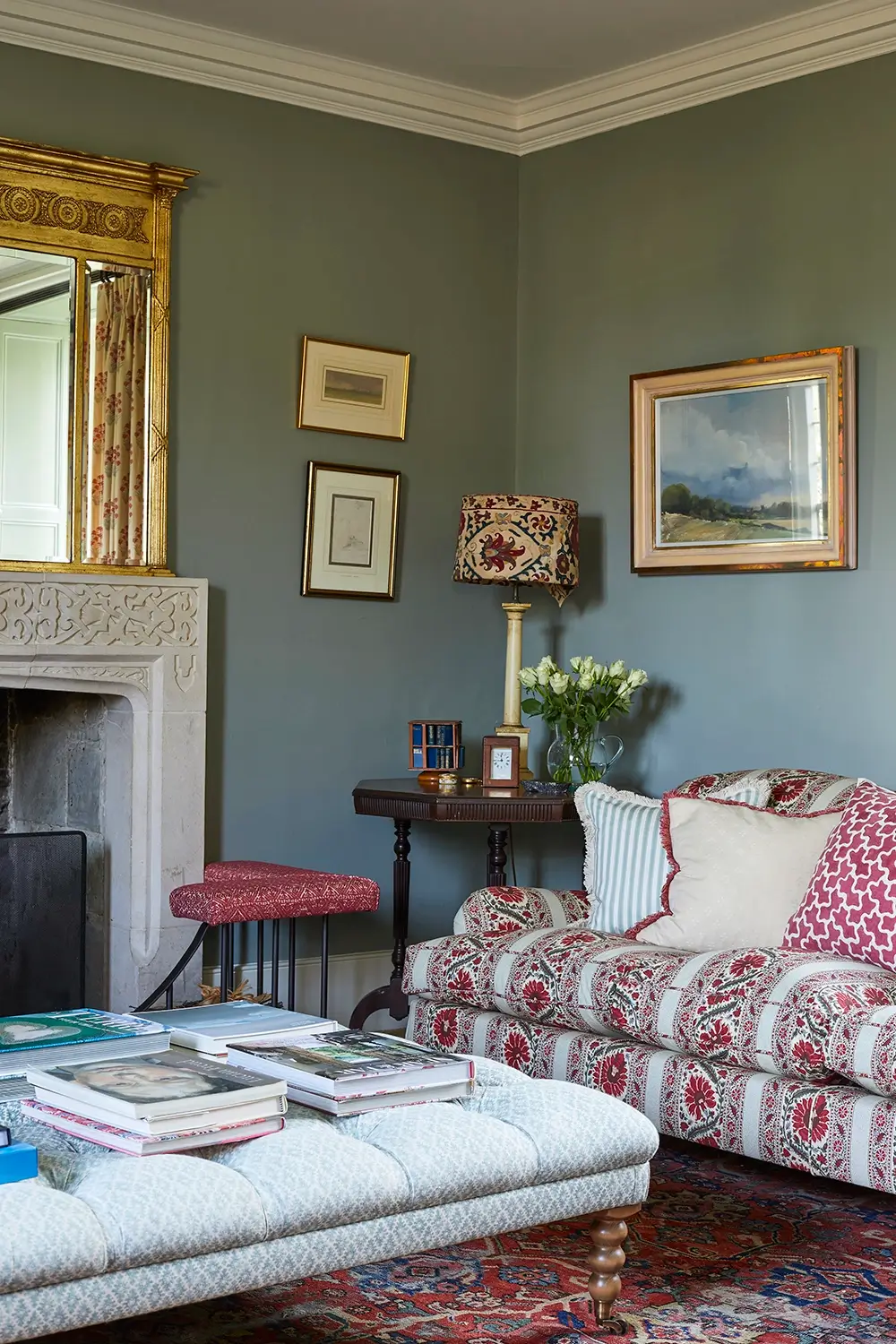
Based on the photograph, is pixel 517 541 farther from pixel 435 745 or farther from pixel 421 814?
pixel 421 814

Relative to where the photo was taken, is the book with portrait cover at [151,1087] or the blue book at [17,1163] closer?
the blue book at [17,1163]

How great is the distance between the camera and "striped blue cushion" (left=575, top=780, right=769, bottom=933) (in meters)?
3.89

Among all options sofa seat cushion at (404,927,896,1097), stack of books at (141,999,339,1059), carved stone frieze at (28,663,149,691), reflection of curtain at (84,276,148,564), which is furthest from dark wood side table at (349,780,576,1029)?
stack of books at (141,999,339,1059)

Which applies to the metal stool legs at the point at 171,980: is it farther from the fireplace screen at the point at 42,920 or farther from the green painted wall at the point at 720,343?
the green painted wall at the point at 720,343

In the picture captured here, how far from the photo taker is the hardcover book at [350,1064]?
7.55ft

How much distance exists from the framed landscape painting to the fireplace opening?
5.84 feet

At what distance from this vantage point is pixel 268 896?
13.4ft

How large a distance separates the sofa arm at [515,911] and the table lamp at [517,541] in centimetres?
73

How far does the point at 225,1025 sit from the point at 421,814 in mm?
1819

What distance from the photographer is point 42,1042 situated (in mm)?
2529

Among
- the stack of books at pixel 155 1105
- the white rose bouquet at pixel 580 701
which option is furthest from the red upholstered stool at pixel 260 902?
the stack of books at pixel 155 1105

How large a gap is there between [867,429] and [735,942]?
1.60 meters

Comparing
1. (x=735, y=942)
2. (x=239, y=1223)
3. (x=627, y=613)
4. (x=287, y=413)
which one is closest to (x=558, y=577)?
(x=627, y=613)

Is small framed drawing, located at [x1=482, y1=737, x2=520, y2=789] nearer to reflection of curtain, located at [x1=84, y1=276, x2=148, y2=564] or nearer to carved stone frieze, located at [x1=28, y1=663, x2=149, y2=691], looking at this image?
carved stone frieze, located at [x1=28, y1=663, x2=149, y2=691]
